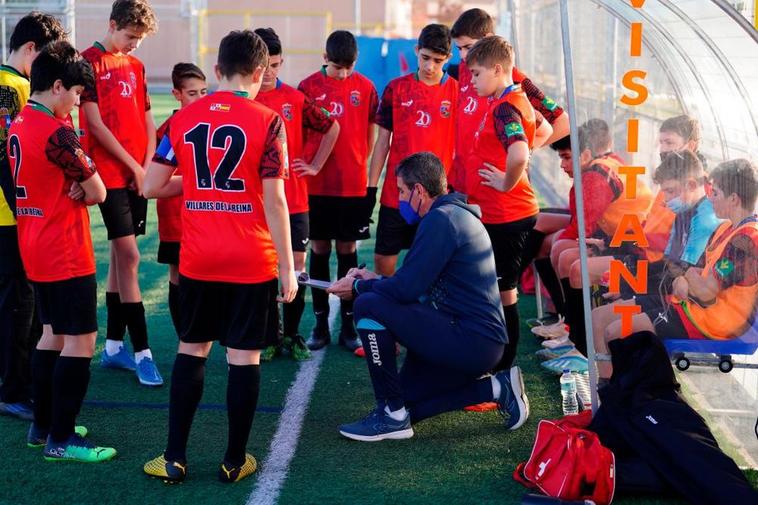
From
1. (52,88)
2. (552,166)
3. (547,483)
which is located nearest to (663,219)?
(547,483)

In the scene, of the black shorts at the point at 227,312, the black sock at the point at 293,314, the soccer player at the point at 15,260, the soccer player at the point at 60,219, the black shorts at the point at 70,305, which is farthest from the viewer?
the black sock at the point at 293,314

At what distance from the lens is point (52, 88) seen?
4332 millimetres

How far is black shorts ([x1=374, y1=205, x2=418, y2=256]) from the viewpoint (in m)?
Result: 6.27

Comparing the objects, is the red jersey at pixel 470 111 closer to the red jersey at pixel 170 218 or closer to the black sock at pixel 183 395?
the red jersey at pixel 170 218

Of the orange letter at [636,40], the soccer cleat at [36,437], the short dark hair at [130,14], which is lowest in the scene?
the soccer cleat at [36,437]

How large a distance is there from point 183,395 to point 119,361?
6.37ft

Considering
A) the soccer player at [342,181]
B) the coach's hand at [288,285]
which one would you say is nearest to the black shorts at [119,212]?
the soccer player at [342,181]

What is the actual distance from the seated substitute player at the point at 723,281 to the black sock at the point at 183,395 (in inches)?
79.0

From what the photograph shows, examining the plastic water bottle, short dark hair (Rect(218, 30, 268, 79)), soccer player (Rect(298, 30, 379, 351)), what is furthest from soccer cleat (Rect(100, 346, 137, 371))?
the plastic water bottle

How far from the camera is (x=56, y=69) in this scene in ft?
14.2

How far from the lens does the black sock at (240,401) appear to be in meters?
4.25

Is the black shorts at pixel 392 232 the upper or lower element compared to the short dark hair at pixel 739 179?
lower

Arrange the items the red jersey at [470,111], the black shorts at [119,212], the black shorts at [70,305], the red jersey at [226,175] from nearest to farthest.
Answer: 1. the red jersey at [226,175]
2. the black shorts at [70,305]
3. the black shorts at [119,212]
4. the red jersey at [470,111]

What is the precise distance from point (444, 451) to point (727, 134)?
6.91 feet
